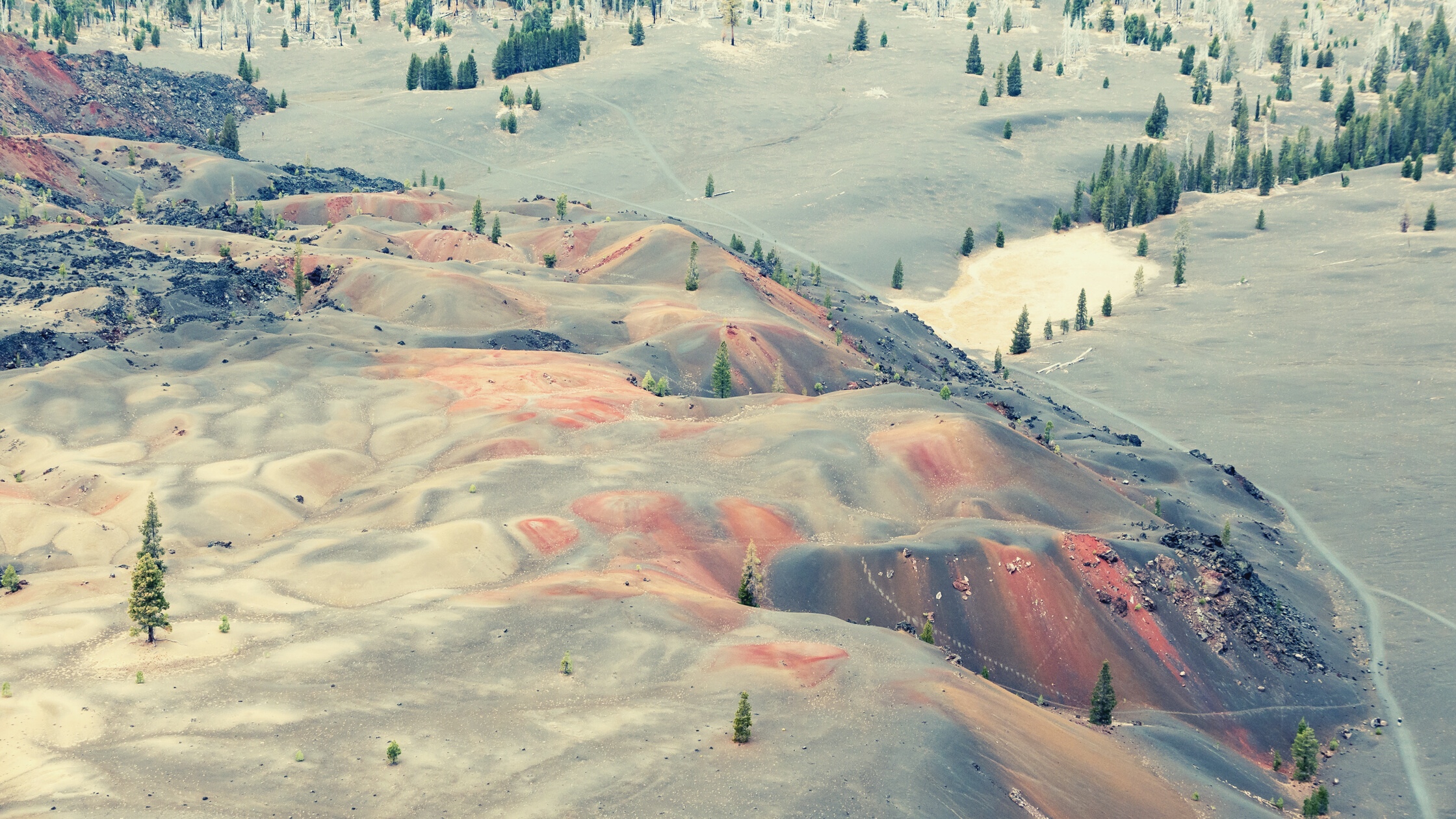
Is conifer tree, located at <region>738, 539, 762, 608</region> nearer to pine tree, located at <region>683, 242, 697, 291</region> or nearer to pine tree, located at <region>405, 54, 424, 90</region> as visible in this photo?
pine tree, located at <region>683, 242, 697, 291</region>

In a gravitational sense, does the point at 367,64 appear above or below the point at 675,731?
above

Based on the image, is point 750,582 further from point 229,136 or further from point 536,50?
point 536,50

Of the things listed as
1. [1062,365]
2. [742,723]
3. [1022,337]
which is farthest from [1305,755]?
[1022,337]

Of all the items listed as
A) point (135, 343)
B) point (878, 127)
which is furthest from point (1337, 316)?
point (135, 343)

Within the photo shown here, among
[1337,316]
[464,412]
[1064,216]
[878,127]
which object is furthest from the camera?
[878,127]

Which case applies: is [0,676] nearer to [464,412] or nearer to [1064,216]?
[464,412]

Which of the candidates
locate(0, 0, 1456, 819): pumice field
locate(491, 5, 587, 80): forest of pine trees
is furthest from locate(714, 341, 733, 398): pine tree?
locate(491, 5, 587, 80): forest of pine trees
